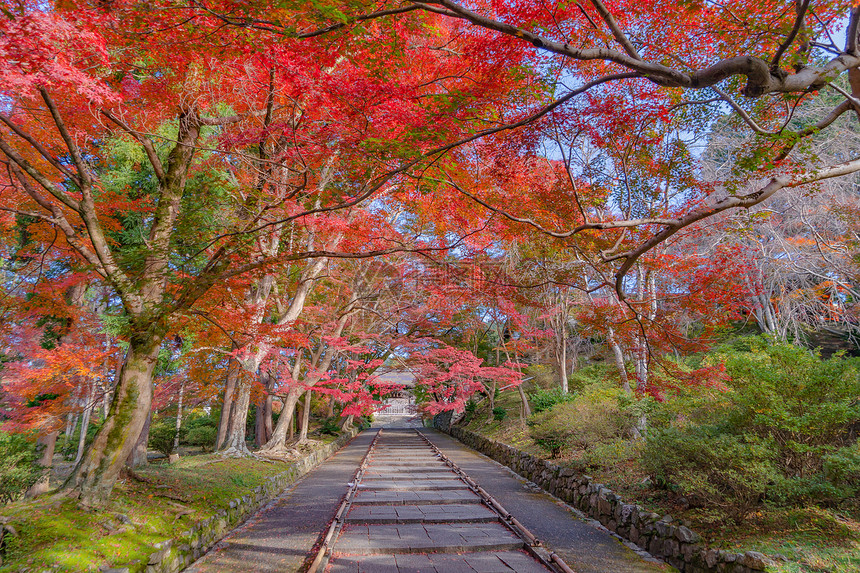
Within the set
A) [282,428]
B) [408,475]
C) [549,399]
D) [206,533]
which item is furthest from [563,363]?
[206,533]

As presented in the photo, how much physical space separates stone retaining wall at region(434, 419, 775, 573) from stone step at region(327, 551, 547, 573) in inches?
66.8

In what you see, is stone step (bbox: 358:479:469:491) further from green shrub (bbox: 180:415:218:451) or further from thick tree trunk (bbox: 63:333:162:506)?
green shrub (bbox: 180:415:218:451)

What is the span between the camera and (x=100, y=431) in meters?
5.97

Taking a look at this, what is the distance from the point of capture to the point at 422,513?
7.02 meters

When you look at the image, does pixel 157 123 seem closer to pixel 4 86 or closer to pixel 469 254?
pixel 4 86

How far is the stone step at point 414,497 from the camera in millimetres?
7938

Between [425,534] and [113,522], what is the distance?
4.04 metres

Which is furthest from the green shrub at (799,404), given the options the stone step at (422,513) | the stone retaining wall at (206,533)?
the stone retaining wall at (206,533)

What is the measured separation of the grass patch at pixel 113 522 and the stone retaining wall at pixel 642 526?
19.8ft

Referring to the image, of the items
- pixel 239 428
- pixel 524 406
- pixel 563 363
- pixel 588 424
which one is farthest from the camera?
pixel 524 406

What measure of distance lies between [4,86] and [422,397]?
26168mm

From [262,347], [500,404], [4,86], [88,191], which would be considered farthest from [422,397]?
[4,86]

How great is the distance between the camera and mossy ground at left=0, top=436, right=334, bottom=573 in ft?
13.4

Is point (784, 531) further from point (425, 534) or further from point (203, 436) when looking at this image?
point (203, 436)
